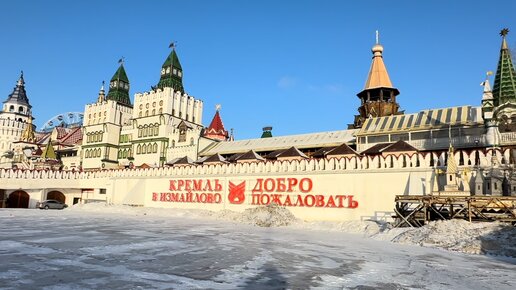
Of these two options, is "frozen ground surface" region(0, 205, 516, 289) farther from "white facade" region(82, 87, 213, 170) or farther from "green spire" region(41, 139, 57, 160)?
"green spire" region(41, 139, 57, 160)

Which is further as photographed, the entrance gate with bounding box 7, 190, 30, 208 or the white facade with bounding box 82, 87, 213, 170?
the white facade with bounding box 82, 87, 213, 170

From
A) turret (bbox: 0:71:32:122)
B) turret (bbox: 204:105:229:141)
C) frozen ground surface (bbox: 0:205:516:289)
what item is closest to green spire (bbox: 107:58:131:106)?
turret (bbox: 204:105:229:141)

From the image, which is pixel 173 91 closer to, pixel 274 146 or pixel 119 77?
pixel 119 77

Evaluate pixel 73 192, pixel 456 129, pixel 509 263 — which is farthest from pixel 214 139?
pixel 509 263

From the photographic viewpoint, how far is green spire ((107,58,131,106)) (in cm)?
6504

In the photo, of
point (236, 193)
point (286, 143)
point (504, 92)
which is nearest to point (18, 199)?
point (236, 193)

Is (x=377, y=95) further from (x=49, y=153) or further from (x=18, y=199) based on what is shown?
(x=49, y=153)

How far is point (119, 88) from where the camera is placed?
66.1 meters

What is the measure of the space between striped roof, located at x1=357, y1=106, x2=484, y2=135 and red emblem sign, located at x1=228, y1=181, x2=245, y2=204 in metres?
13.0

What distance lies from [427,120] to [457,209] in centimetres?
1502

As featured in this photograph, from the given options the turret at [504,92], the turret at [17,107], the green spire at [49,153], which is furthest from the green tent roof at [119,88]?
the turret at [504,92]

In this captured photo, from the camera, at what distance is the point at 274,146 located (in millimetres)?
43375

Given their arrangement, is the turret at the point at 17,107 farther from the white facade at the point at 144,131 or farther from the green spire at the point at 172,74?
the green spire at the point at 172,74

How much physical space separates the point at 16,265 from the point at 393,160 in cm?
2379
